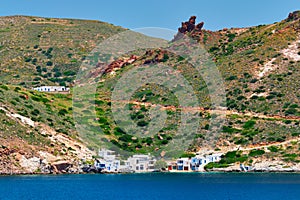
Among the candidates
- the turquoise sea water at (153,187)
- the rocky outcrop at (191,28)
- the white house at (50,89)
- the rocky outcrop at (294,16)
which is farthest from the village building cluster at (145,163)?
the rocky outcrop at (191,28)

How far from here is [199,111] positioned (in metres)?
135

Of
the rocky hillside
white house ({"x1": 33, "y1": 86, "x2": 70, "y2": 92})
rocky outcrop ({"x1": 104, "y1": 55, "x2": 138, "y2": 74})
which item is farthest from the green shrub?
rocky outcrop ({"x1": 104, "y1": 55, "x2": 138, "y2": 74})

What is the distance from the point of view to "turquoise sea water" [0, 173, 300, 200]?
257 feet

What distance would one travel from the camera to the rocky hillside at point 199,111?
361 ft

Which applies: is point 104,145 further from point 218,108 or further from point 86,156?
point 218,108

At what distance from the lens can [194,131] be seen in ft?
417

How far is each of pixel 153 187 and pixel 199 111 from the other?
47.5m

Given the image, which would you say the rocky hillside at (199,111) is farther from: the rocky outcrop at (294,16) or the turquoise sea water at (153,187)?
the turquoise sea water at (153,187)

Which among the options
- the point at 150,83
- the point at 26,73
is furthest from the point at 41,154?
the point at 26,73

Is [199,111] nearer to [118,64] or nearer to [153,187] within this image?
[153,187]

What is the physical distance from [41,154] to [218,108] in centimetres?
4613

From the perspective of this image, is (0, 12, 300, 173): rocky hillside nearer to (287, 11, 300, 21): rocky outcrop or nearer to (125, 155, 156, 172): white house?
(287, 11, 300, 21): rocky outcrop

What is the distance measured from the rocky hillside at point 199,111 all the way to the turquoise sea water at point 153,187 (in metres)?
6.16

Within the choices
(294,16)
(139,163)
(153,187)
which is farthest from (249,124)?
(294,16)
